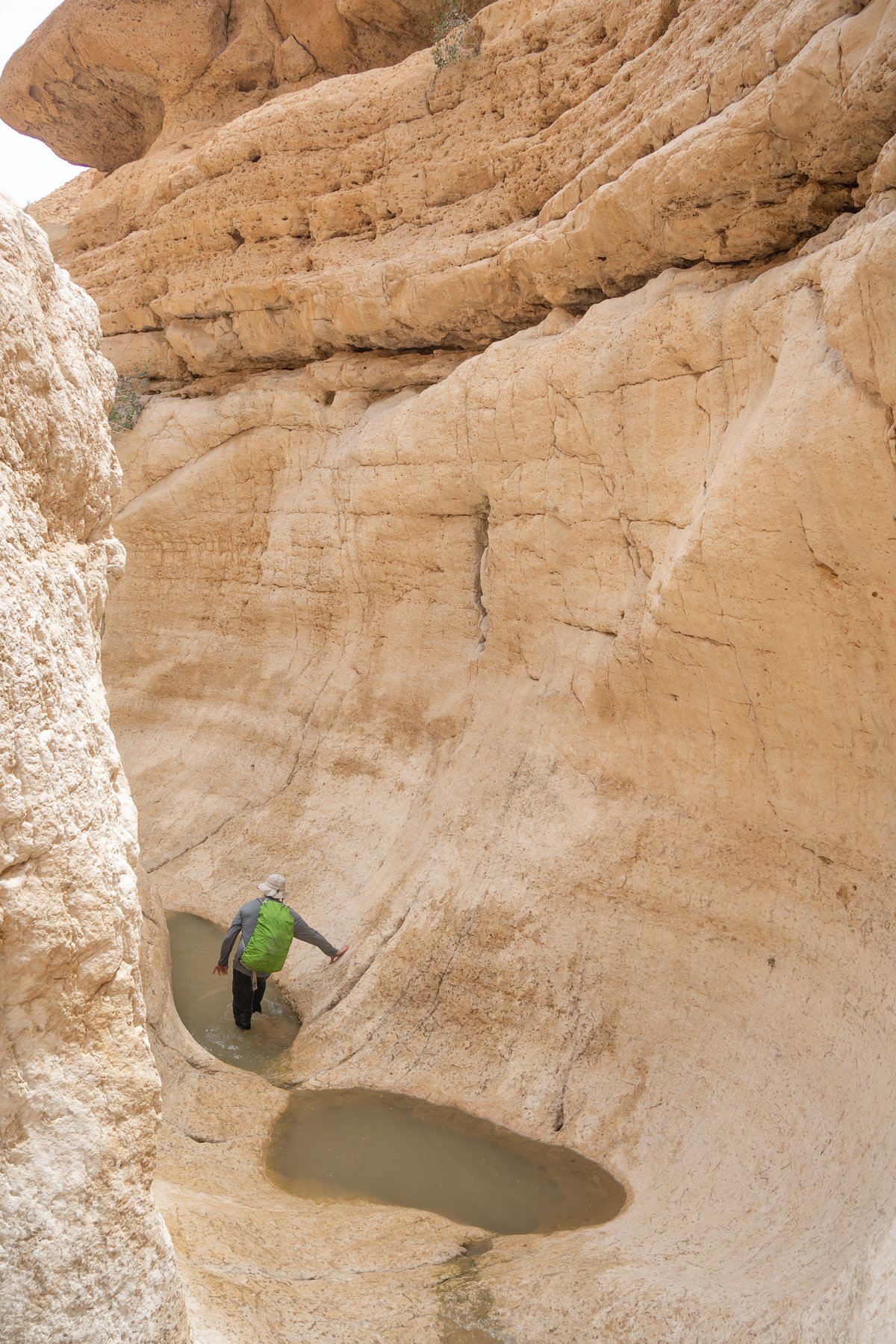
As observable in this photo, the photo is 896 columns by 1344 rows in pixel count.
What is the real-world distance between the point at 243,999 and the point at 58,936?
351 centimetres

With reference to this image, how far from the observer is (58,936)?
2.39 meters

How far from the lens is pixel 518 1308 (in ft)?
10.6

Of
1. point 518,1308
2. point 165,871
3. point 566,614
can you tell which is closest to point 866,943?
point 518,1308

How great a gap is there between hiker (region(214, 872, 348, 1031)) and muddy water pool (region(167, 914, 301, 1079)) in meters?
0.14

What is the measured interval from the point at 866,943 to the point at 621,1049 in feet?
4.36

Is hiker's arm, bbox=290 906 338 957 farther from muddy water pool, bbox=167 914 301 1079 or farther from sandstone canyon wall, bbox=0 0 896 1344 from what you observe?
muddy water pool, bbox=167 914 301 1079

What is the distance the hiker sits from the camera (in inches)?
215

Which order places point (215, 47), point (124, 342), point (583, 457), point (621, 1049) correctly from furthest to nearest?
1. point (215, 47)
2. point (124, 342)
3. point (583, 457)
4. point (621, 1049)

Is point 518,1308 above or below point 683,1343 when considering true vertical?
below

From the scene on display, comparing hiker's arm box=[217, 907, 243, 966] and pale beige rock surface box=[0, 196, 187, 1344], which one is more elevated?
pale beige rock surface box=[0, 196, 187, 1344]

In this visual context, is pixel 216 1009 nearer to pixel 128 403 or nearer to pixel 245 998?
pixel 245 998

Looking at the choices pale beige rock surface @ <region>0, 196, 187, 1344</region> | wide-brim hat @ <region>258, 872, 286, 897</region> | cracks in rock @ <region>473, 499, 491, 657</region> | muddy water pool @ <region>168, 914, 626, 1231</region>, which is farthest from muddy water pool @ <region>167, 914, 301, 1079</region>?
pale beige rock surface @ <region>0, 196, 187, 1344</region>

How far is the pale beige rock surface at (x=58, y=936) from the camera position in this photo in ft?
7.47

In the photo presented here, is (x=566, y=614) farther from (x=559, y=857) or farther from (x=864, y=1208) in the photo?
(x=864, y=1208)
